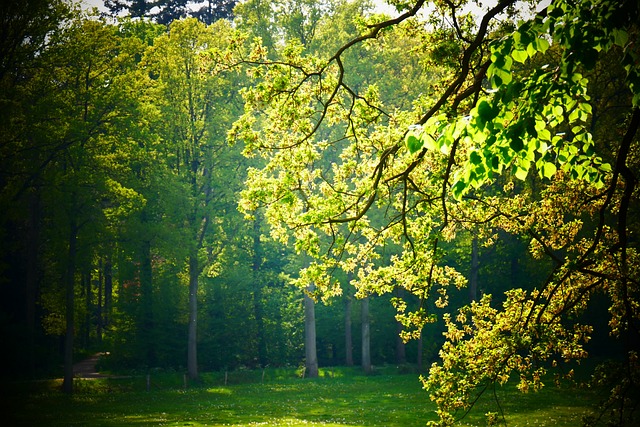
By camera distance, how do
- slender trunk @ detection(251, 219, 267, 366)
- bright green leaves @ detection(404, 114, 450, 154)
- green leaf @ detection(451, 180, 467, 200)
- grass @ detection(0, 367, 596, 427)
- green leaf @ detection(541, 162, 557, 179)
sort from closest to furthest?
bright green leaves @ detection(404, 114, 450, 154) → green leaf @ detection(451, 180, 467, 200) → green leaf @ detection(541, 162, 557, 179) → grass @ detection(0, 367, 596, 427) → slender trunk @ detection(251, 219, 267, 366)

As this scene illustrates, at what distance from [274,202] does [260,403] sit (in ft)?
47.3

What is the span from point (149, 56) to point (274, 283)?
15.0 meters

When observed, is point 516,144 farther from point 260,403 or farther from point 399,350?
point 399,350

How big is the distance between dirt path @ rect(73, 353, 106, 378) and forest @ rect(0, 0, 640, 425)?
90cm

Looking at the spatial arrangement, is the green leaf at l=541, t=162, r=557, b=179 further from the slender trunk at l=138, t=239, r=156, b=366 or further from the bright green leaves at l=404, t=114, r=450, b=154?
the slender trunk at l=138, t=239, r=156, b=366

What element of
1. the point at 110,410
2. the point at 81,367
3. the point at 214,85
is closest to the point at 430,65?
the point at 110,410

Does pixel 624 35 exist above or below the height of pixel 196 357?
above

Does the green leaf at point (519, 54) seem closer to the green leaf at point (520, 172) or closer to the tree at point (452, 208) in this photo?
the green leaf at point (520, 172)

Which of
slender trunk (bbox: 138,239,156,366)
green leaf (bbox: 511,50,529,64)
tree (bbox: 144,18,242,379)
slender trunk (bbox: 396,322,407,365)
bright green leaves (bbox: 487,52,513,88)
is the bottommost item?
slender trunk (bbox: 396,322,407,365)

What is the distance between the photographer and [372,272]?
9.78 metres

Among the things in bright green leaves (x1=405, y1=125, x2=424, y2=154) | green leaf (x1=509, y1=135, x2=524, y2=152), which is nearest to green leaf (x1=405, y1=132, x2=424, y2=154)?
bright green leaves (x1=405, y1=125, x2=424, y2=154)

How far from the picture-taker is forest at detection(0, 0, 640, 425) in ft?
30.2

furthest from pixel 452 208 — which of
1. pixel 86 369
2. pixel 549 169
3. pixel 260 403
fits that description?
pixel 86 369

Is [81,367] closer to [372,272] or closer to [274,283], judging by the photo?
[274,283]
